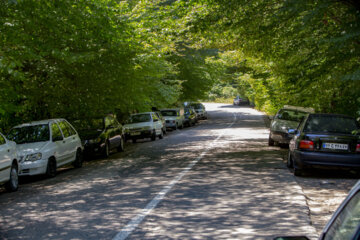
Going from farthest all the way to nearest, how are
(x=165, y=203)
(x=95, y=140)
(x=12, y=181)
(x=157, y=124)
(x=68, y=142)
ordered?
1. (x=157, y=124)
2. (x=95, y=140)
3. (x=68, y=142)
4. (x=12, y=181)
5. (x=165, y=203)

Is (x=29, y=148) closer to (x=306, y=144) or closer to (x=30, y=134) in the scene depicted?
(x=30, y=134)

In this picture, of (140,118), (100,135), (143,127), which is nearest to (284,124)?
(100,135)

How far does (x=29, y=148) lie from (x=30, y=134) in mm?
1018

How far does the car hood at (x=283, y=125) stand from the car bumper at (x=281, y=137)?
0.15 m

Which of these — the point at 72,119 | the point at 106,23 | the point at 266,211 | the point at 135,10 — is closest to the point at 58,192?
the point at 266,211

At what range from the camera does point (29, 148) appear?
12.6 metres

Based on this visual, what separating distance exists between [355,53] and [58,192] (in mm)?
7066

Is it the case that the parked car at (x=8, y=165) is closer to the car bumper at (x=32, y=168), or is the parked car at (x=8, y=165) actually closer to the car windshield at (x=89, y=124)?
the car bumper at (x=32, y=168)

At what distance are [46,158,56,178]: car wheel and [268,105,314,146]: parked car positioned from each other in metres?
8.77

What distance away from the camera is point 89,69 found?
671 inches

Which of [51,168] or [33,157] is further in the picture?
[51,168]

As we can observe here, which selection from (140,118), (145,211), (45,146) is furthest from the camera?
(140,118)

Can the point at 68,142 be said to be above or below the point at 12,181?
above

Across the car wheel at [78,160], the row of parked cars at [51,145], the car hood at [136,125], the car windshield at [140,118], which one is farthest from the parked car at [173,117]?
the car wheel at [78,160]
